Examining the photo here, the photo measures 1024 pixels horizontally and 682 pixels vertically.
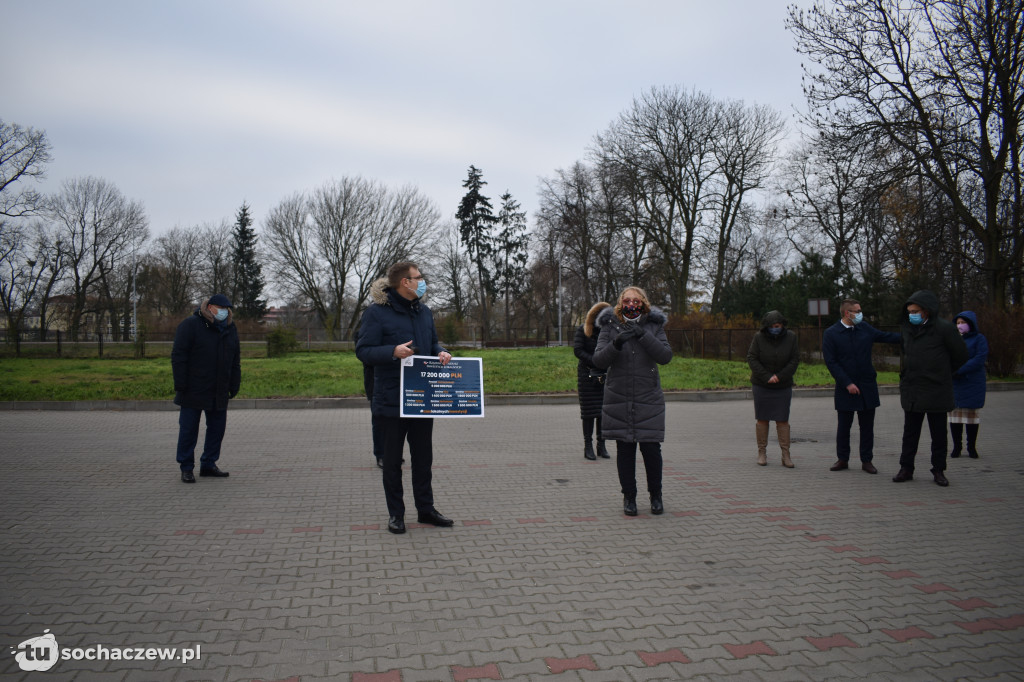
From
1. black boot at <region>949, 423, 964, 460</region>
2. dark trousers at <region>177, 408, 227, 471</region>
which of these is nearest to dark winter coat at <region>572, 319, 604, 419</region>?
dark trousers at <region>177, 408, 227, 471</region>

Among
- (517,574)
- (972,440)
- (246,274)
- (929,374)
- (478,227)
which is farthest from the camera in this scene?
(246,274)

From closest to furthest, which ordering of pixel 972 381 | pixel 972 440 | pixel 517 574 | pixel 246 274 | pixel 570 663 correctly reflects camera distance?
pixel 570 663 < pixel 517 574 < pixel 972 381 < pixel 972 440 < pixel 246 274

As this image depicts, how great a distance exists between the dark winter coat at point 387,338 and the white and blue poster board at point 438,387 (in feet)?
0.27

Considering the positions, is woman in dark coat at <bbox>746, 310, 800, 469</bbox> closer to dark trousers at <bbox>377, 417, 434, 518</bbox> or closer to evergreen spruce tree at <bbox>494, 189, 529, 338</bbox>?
dark trousers at <bbox>377, 417, 434, 518</bbox>

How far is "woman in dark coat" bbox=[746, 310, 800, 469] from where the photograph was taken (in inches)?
334

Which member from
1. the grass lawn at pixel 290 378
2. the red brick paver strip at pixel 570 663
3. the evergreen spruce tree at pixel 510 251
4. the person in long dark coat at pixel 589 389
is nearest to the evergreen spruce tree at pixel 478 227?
the evergreen spruce tree at pixel 510 251

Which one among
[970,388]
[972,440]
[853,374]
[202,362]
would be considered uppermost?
[202,362]

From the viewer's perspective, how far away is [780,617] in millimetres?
3836

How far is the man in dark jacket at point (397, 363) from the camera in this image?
5379 mm

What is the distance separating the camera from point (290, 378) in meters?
20.7

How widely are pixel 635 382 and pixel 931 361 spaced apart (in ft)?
12.1

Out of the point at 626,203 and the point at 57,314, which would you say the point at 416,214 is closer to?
the point at 626,203

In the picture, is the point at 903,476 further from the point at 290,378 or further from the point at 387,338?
the point at 290,378

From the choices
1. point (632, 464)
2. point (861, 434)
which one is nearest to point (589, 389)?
point (632, 464)
